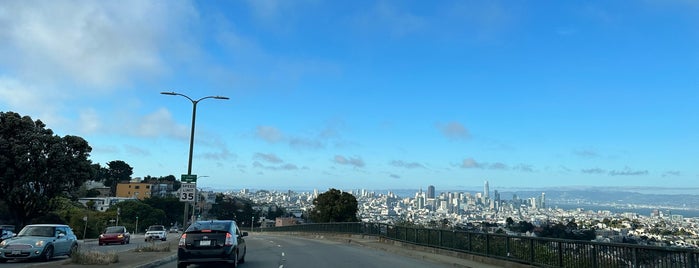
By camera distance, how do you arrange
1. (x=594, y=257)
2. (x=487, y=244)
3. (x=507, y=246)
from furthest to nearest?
(x=487, y=244), (x=507, y=246), (x=594, y=257)

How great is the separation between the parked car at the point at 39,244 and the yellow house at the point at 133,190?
157972 mm

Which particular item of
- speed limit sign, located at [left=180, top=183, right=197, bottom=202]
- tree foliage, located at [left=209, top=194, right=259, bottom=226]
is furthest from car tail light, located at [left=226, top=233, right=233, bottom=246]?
tree foliage, located at [left=209, top=194, right=259, bottom=226]

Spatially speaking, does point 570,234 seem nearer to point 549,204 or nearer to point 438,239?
point 438,239

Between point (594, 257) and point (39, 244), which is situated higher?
point (594, 257)

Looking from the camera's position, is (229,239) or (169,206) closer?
(229,239)

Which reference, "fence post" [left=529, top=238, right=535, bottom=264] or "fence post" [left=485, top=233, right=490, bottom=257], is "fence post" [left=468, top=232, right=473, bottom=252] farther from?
"fence post" [left=529, top=238, right=535, bottom=264]

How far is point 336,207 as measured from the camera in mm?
65250

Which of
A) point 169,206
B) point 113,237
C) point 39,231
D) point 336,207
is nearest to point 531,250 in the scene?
point 39,231

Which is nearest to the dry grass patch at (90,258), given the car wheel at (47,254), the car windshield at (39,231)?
the car wheel at (47,254)

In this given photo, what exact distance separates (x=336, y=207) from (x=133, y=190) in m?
125

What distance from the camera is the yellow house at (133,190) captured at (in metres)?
167

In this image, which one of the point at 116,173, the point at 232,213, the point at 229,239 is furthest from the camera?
the point at 116,173

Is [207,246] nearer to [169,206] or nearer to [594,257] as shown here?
[594,257]

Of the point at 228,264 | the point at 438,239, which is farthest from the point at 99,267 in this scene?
the point at 438,239
